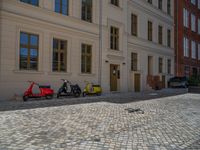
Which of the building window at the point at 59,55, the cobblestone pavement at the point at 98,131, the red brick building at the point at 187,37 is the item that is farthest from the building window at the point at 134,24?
the cobblestone pavement at the point at 98,131

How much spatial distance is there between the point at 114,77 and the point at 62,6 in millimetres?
7475

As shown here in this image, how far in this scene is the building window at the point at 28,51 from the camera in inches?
562

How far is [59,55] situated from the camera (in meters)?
16.5

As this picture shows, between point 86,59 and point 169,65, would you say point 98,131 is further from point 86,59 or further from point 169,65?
point 169,65

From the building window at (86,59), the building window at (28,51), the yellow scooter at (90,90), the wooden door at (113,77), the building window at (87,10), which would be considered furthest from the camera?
the wooden door at (113,77)

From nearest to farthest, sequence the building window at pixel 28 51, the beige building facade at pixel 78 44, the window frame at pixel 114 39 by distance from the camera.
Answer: the beige building facade at pixel 78 44, the building window at pixel 28 51, the window frame at pixel 114 39

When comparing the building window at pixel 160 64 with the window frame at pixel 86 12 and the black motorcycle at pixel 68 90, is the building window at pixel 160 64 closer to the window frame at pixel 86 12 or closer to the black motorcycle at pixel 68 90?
the window frame at pixel 86 12

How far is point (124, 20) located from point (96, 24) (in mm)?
4029

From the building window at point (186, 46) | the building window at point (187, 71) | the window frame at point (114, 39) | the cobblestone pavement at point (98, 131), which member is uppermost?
the building window at point (186, 46)

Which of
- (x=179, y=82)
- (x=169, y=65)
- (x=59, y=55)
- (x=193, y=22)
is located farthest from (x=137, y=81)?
(x=193, y=22)

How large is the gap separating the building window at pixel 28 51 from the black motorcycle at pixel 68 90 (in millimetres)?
2010

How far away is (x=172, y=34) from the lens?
3209 centimetres

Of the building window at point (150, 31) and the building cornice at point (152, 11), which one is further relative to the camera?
the building window at point (150, 31)

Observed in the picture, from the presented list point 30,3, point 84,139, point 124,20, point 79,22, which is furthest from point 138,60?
point 84,139
